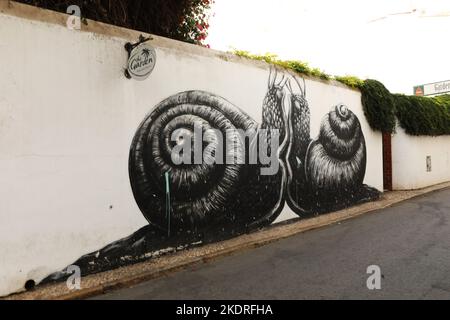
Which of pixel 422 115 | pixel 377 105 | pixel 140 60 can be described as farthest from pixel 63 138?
pixel 422 115

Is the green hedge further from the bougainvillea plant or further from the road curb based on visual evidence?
the bougainvillea plant

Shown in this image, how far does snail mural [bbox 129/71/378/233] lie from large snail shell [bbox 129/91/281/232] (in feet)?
0.05

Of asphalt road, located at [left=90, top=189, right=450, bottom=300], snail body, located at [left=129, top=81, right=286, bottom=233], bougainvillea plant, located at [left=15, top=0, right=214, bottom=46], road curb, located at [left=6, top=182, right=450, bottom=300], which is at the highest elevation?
bougainvillea plant, located at [left=15, top=0, right=214, bottom=46]

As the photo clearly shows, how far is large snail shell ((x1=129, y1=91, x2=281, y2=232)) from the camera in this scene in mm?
5910

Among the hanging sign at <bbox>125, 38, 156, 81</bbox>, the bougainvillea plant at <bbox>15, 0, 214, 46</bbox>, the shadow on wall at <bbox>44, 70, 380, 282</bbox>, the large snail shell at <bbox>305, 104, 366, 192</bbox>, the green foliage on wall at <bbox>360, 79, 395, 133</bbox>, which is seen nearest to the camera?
the hanging sign at <bbox>125, 38, 156, 81</bbox>

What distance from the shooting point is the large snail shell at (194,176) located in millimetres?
5910

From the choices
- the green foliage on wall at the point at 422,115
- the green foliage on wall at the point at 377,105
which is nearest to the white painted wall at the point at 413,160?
the green foliage on wall at the point at 422,115

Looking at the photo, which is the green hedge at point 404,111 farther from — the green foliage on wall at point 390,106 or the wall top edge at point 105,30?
the wall top edge at point 105,30

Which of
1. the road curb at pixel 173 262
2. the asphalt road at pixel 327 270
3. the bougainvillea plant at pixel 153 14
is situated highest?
the bougainvillea plant at pixel 153 14

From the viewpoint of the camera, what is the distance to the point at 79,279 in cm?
494

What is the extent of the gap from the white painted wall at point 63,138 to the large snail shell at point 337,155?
179 inches

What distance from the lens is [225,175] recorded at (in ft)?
23.3

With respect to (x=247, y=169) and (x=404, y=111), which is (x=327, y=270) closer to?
(x=247, y=169)

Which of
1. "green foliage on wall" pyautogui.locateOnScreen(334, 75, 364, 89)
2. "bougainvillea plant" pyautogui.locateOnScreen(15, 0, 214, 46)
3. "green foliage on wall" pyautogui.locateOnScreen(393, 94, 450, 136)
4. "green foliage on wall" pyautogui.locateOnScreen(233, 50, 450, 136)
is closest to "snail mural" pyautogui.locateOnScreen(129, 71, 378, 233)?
"green foliage on wall" pyautogui.locateOnScreen(233, 50, 450, 136)
